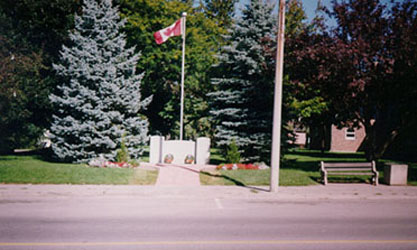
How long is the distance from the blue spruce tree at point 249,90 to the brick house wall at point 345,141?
23420 millimetres

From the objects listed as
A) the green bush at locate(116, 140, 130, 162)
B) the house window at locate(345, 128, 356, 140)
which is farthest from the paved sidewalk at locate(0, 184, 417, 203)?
the house window at locate(345, 128, 356, 140)

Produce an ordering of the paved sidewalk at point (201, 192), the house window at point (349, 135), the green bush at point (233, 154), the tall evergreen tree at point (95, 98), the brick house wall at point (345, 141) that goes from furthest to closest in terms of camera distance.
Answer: the house window at point (349, 135)
the brick house wall at point (345, 141)
the tall evergreen tree at point (95, 98)
the green bush at point (233, 154)
the paved sidewalk at point (201, 192)

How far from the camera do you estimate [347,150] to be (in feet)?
127

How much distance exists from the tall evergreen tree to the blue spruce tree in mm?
5219

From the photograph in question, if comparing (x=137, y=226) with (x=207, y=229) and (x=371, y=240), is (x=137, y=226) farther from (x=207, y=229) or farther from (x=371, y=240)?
(x=371, y=240)

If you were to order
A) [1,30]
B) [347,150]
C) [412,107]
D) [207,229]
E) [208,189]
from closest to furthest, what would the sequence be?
[207,229] < [208,189] < [412,107] < [1,30] < [347,150]

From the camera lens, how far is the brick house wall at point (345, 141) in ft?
126

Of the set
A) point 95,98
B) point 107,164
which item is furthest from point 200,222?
point 95,98

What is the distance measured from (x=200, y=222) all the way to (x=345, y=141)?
116ft

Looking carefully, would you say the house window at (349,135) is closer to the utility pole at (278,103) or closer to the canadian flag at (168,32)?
the canadian flag at (168,32)

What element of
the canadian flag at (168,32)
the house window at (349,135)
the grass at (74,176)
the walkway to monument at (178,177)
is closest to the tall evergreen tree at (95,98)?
the canadian flag at (168,32)

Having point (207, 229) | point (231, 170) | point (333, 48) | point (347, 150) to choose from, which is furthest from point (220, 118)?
point (347, 150)

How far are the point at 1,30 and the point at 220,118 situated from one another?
51.4ft

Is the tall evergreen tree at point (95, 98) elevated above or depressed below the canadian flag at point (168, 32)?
below
